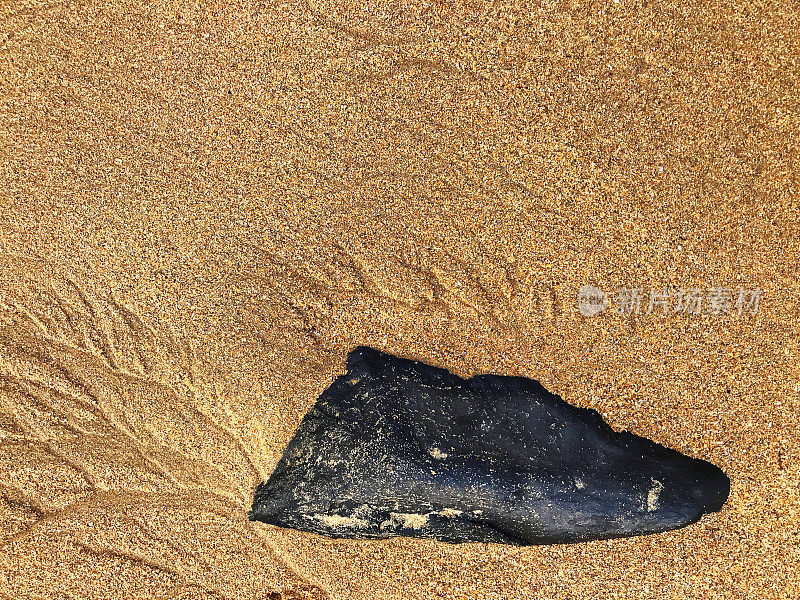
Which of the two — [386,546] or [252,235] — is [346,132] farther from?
[386,546]

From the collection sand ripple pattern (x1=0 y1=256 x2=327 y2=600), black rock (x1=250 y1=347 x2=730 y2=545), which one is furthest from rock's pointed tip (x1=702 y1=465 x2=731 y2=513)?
sand ripple pattern (x1=0 y1=256 x2=327 y2=600)

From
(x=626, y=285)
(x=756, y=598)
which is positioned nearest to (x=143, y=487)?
(x=626, y=285)

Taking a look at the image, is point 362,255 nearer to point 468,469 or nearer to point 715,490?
point 468,469

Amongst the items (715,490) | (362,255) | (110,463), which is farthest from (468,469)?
(110,463)

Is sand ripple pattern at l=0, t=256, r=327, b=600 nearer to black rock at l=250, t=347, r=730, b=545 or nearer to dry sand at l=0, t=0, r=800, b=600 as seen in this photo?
dry sand at l=0, t=0, r=800, b=600

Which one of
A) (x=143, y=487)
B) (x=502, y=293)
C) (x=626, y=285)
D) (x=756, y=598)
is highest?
(x=626, y=285)
